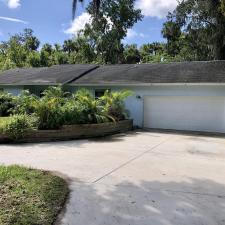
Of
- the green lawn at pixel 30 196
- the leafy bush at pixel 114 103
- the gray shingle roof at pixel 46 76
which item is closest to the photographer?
the green lawn at pixel 30 196

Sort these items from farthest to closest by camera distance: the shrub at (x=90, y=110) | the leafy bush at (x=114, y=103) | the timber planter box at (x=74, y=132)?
the leafy bush at (x=114, y=103), the shrub at (x=90, y=110), the timber planter box at (x=74, y=132)

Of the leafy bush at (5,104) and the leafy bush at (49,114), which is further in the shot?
the leafy bush at (5,104)

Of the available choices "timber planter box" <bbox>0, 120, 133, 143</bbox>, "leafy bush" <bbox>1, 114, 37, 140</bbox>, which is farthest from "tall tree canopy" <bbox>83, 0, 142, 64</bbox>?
"leafy bush" <bbox>1, 114, 37, 140</bbox>

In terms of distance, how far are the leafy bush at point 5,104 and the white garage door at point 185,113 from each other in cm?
741

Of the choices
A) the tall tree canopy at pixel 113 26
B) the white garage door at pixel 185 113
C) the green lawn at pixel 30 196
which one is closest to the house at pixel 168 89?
the white garage door at pixel 185 113

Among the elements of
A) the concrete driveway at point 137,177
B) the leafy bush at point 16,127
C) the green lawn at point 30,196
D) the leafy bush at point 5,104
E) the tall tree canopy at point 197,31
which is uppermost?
the tall tree canopy at point 197,31

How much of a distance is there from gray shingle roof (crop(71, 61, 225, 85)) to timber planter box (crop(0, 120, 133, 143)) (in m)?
3.63

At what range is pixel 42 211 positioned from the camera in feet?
16.4

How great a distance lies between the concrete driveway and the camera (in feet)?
16.8

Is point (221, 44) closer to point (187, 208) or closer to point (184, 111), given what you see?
point (184, 111)

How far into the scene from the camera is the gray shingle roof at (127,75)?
17.0 metres

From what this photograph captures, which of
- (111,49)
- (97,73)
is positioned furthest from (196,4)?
(111,49)

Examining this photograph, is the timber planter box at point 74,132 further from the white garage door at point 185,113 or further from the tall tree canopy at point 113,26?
the tall tree canopy at point 113,26

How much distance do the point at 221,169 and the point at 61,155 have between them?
14.8 feet
